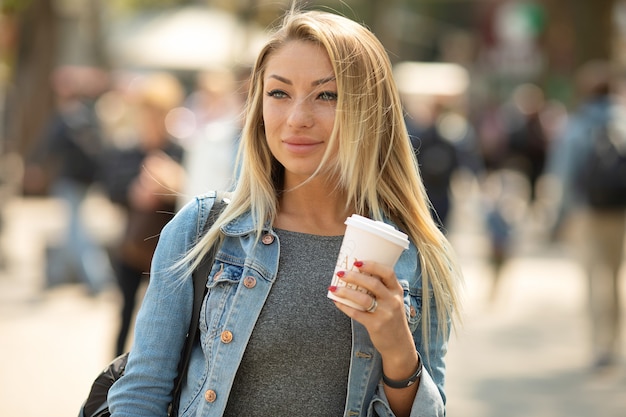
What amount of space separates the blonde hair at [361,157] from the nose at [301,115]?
0.23 feet

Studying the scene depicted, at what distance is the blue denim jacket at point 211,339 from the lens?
8.73 ft

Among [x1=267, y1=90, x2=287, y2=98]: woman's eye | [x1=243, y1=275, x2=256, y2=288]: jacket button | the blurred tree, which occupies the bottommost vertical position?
the blurred tree

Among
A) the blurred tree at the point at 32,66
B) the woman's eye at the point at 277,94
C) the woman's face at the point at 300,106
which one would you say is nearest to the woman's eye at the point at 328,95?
the woman's face at the point at 300,106

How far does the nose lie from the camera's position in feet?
9.06

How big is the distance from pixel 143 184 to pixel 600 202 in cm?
344

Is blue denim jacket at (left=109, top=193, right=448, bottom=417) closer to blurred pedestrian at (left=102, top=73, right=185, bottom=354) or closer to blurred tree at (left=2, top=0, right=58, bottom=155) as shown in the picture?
blurred pedestrian at (left=102, top=73, right=185, bottom=354)

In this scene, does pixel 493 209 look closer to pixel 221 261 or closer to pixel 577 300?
pixel 577 300

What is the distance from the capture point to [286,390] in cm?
267

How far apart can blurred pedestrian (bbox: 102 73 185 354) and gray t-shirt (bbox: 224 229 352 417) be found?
148 inches

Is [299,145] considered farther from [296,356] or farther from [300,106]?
[296,356]

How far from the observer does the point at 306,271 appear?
2.75 meters

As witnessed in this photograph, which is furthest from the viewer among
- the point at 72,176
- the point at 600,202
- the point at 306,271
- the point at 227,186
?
the point at 72,176

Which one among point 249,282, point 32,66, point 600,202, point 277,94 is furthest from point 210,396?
point 32,66

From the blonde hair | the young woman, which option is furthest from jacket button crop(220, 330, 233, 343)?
the blonde hair
